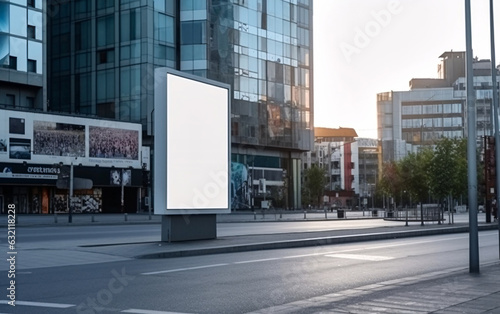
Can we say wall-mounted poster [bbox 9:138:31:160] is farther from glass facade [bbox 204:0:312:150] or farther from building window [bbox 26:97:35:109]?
glass facade [bbox 204:0:312:150]

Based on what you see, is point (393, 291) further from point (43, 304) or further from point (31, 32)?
point (31, 32)

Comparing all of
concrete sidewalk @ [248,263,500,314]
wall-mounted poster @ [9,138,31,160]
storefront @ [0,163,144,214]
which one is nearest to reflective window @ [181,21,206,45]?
storefront @ [0,163,144,214]

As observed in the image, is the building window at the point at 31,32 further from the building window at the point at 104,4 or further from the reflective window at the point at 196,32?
the reflective window at the point at 196,32

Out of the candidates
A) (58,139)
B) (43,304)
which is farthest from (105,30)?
(43,304)

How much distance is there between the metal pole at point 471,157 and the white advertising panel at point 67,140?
51.2 metres

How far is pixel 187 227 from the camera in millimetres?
22844

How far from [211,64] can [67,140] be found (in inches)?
772

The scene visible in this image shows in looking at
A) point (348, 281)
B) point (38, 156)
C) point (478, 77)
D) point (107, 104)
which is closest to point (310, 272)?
point (348, 281)

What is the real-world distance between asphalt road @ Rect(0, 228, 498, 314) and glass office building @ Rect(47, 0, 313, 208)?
54712mm

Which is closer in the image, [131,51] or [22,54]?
[22,54]

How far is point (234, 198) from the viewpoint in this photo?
8219 centimetres

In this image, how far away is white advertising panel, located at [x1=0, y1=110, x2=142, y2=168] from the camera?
196ft

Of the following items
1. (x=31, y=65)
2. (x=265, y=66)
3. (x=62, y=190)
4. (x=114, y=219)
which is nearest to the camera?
(x=114, y=219)

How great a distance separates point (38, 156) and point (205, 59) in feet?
73.4
